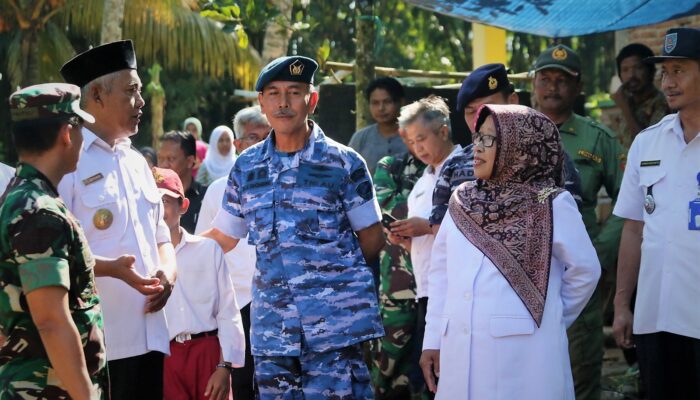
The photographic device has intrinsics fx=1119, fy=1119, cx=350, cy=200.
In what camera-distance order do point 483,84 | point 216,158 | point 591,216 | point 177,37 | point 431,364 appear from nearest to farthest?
1. point 431,364
2. point 483,84
3. point 591,216
4. point 216,158
5. point 177,37

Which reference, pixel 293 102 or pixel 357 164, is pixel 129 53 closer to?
pixel 293 102

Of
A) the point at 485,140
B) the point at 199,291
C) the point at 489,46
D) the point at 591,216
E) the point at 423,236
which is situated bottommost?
the point at 199,291

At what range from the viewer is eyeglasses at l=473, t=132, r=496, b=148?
490 cm

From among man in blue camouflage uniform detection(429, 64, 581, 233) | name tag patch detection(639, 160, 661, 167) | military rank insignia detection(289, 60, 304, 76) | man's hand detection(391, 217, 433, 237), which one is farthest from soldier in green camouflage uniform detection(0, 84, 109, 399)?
name tag patch detection(639, 160, 661, 167)

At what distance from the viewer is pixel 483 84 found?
20.5 ft

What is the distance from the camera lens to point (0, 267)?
13.0 feet

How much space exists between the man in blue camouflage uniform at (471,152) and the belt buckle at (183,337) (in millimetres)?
1477

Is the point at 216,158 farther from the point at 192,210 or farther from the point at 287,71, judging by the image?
the point at 287,71

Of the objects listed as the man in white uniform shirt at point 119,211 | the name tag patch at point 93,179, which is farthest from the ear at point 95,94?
the name tag patch at point 93,179

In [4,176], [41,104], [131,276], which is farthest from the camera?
[4,176]

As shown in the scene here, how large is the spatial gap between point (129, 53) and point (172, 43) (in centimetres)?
1764

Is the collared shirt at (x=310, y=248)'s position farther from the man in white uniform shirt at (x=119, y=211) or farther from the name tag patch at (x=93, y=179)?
the name tag patch at (x=93, y=179)

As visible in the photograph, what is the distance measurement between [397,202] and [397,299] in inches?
25.8

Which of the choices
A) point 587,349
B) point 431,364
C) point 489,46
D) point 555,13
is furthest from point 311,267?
point 489,46
